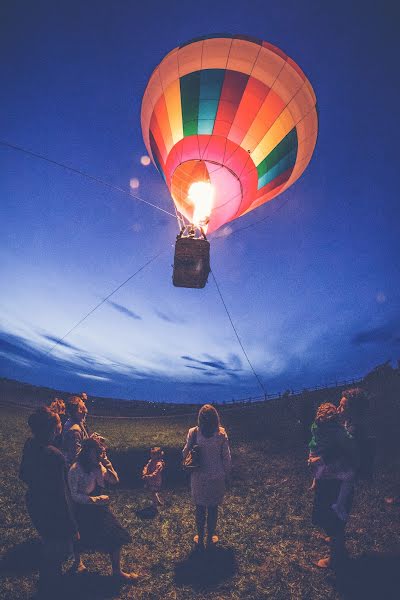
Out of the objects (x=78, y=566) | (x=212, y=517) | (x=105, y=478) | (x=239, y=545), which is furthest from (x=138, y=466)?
(x=105, y=478)

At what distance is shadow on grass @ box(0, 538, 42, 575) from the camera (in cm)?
377

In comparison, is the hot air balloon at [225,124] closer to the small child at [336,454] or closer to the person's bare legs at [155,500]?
the small child at [336,454]

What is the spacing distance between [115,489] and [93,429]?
32.0 ft

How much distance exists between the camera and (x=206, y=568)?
4.08 m

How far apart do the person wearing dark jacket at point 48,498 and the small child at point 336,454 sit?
3.07 m

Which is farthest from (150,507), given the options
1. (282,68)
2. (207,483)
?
(282,68)

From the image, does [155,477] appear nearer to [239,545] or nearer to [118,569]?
[239,545]

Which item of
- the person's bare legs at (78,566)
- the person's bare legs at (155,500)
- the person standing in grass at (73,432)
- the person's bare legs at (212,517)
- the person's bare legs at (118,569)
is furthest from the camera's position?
the person's bare legs at (155,500)

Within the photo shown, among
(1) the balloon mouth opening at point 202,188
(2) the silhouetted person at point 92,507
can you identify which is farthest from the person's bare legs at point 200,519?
(1) the balloon mouth opening at point 202,188

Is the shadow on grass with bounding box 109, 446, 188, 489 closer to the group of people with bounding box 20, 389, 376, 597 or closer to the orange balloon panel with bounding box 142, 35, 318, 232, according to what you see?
the group of people with bounding box 20, 389, 376, 597

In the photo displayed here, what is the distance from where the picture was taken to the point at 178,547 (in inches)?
181

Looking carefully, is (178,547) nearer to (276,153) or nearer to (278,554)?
(278,554)

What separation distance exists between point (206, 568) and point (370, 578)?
7.20ft

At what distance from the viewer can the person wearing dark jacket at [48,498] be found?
2.73 metres
